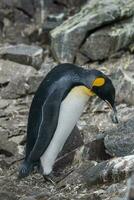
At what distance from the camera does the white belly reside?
5.72 meters

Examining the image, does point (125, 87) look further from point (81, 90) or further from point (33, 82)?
point (81, 90)

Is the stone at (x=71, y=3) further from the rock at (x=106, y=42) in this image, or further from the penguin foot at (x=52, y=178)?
the penguin foot at (x=52, y=178)

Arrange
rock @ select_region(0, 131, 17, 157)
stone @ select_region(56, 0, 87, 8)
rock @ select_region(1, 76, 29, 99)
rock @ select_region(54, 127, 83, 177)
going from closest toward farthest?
rock @ select_region(54, 127, 83, 177), rock @ select_region(0, 131, 17, 157), rock @ select_region(1, 76, 29, 99), stone @ select_region(56, 0, 87, 8)

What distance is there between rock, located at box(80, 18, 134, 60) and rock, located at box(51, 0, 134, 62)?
4.6 inches

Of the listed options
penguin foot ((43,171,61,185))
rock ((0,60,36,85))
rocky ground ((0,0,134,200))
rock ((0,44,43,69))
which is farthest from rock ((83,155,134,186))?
rock ((0,44,43,69))

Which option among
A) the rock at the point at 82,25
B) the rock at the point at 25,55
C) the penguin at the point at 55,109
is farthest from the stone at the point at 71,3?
the penguin at the point at 55,109

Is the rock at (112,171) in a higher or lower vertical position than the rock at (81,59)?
higher

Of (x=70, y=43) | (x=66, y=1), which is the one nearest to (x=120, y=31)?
(x=70, y=43)

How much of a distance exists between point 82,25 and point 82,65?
19.1 inches

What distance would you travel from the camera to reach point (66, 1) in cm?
996

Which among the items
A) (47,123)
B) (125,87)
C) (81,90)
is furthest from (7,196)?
(125,87)

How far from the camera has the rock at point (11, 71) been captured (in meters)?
8.38

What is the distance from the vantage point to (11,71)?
8.48 m

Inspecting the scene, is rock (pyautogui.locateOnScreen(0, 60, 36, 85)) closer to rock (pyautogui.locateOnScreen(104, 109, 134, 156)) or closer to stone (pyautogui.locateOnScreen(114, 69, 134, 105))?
stone (pyautogui.locateOnScreen(114, 69, 134, 105))
